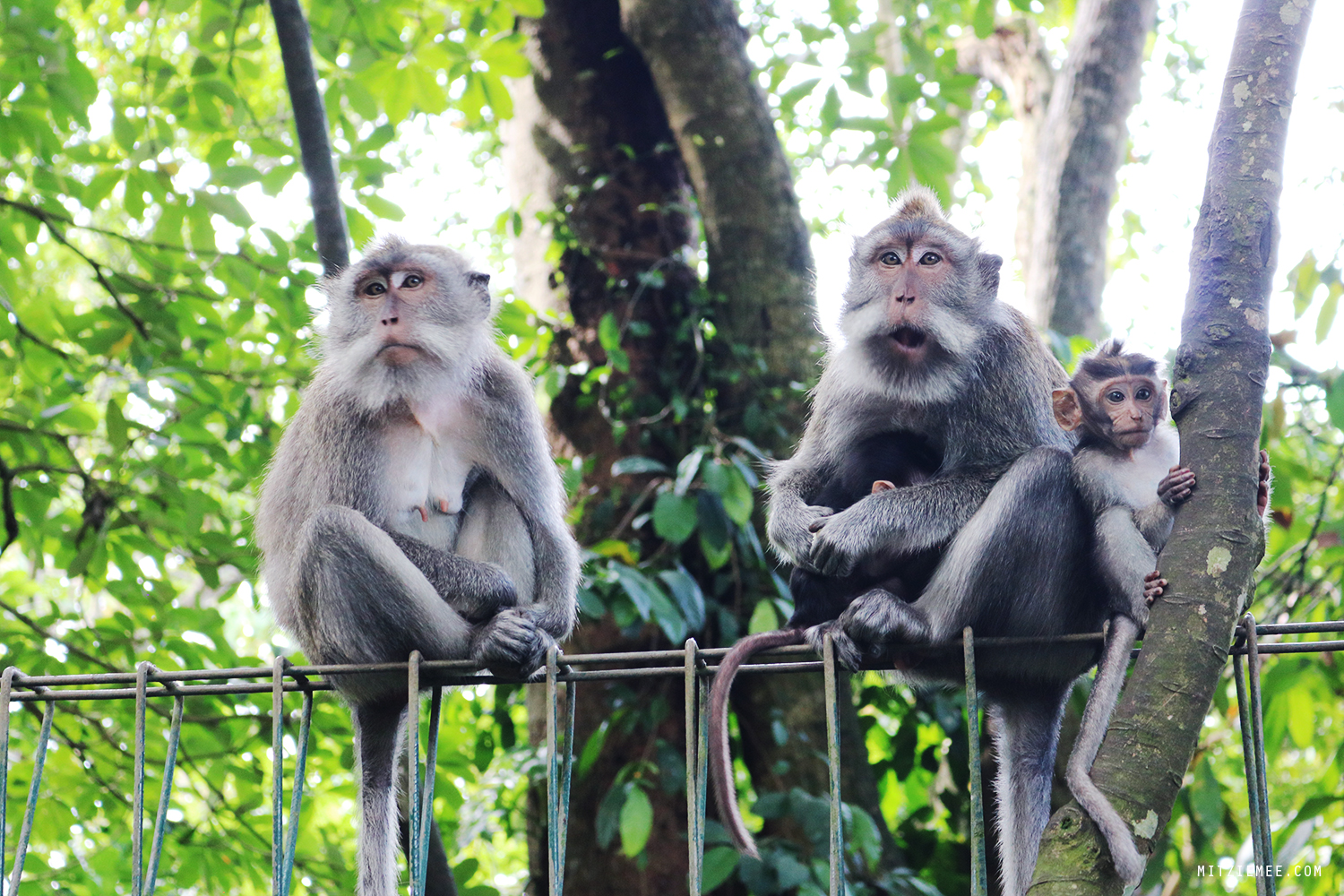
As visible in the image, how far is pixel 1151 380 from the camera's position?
2.91m

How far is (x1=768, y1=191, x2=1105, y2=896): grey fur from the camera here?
2.73 meters

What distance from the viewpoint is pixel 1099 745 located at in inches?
80.5

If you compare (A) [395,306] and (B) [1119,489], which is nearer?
(B) [1119,489]

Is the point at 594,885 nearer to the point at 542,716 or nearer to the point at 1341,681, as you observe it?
the point at 542,716

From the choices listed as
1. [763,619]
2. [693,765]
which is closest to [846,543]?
[693,765]

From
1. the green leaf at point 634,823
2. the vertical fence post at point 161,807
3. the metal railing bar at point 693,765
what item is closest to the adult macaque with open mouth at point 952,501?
the metal railing bar at point 693,765

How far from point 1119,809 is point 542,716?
366 cm

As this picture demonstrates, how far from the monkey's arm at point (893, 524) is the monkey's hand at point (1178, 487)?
0.77 metres

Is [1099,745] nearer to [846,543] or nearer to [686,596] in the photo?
[846,543]

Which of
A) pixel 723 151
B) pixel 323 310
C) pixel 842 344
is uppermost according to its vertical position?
pixel 723 151

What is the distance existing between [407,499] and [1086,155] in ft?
14.8

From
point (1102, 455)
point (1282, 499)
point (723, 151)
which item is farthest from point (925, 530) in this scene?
point (723, 151)

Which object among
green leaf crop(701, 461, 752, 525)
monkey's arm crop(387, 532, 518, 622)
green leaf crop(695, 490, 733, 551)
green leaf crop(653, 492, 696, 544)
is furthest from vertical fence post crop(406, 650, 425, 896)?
green leaf crop(695, 490, 733, 551)

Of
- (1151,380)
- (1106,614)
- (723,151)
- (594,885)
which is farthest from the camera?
(723,151)
